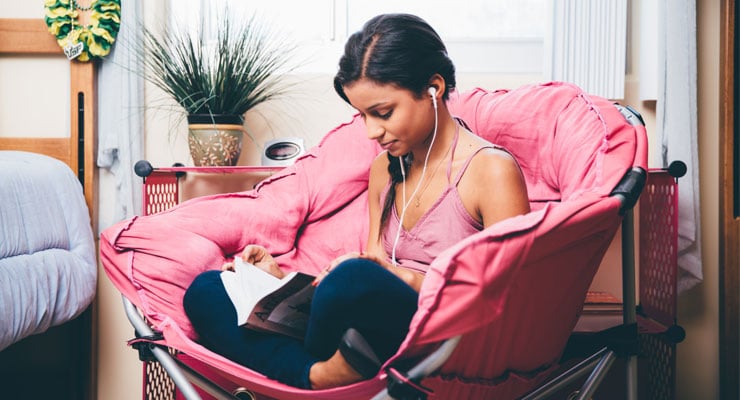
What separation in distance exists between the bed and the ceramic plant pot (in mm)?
385

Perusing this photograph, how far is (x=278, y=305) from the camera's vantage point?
1053 mm

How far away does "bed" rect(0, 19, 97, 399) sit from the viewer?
1462 millimetres

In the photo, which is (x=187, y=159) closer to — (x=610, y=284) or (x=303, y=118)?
(x=303, y=118)

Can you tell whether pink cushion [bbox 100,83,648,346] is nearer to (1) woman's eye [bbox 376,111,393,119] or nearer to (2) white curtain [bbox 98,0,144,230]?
(1) woman's eye [bbox 376,111,393,119]

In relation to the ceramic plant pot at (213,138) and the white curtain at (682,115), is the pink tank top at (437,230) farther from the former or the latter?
the white curtain at (682,115)

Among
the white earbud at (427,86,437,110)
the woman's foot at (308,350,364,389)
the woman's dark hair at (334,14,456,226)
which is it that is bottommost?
the woman's foot at (308,350,364,389)

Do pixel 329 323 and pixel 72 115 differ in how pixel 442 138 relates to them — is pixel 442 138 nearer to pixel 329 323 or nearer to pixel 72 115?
pixel 329 323

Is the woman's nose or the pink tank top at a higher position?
the woman's nose

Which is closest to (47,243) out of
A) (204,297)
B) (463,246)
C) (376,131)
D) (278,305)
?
(204,297)

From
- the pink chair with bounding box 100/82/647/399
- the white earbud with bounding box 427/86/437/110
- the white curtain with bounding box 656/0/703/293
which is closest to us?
the pink chair with bounding box 100/82/647/399

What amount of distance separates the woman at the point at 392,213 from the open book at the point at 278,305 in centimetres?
2

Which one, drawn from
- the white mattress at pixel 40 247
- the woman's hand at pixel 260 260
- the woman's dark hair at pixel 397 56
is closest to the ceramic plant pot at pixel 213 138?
the white mattress at pixel 40 247

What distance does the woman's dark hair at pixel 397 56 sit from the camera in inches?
44.2

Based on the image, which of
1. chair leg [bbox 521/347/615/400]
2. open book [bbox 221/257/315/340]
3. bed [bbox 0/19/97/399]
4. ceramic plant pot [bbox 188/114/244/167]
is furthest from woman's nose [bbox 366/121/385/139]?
bed [bbox 0/19/97/399]
